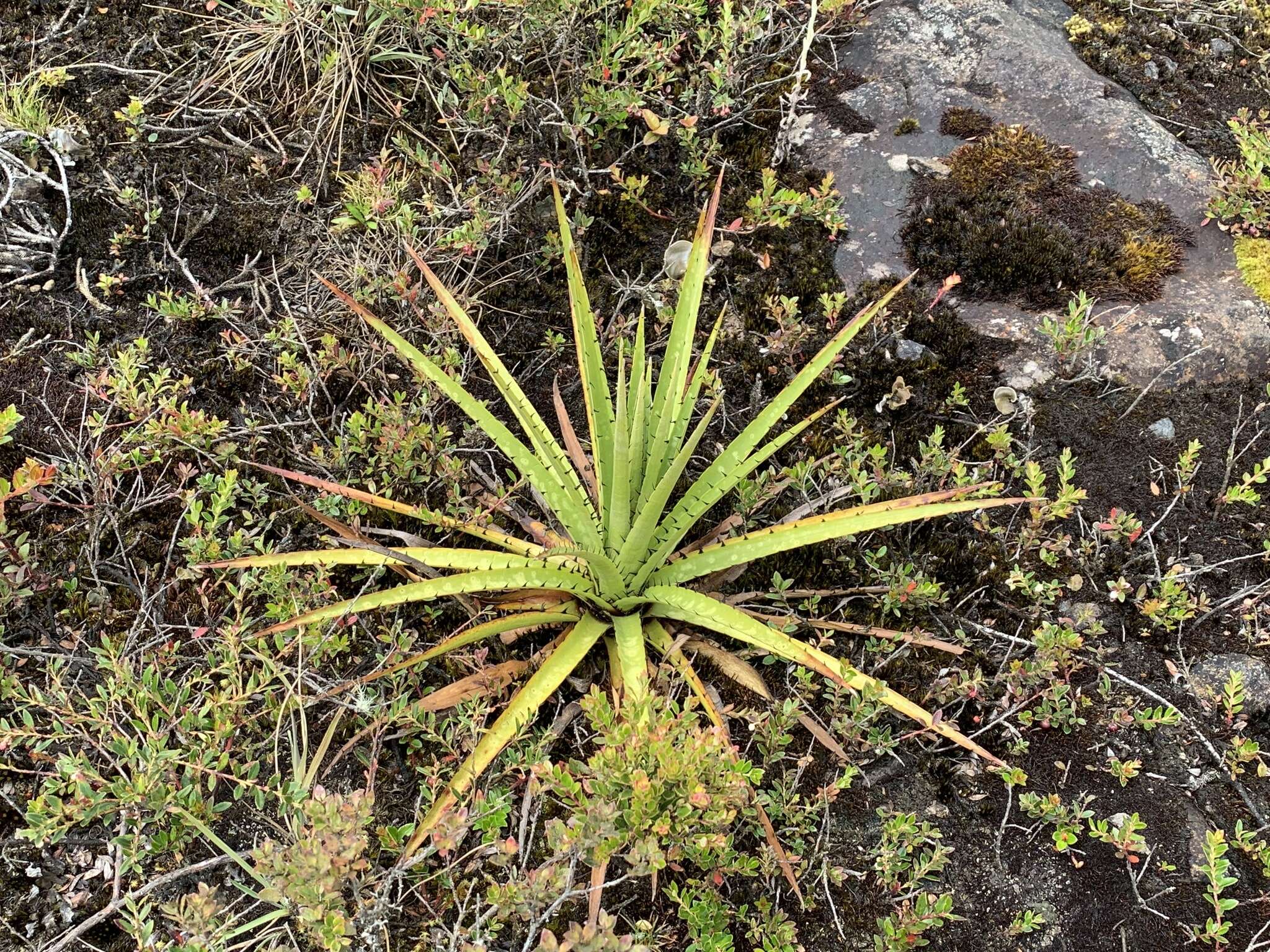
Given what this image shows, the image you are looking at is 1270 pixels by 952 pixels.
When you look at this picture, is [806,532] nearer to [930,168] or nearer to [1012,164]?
[930,168]

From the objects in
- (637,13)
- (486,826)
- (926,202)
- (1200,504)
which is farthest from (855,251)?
(486,826)

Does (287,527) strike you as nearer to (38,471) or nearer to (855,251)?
(38,471)

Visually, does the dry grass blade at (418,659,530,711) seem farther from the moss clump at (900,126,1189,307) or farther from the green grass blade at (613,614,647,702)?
the moss clump at (900,126,1189,307)

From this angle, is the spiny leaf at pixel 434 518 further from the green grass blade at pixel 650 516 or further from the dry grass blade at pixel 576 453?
the dry grass blade at pixel 576 453

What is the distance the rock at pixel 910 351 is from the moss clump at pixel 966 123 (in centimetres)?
108

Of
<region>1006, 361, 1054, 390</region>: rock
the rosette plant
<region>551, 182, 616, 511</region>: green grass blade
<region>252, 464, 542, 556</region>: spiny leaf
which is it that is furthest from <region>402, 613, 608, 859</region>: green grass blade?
<region>1006, 361, 1054, 390</region>: rock

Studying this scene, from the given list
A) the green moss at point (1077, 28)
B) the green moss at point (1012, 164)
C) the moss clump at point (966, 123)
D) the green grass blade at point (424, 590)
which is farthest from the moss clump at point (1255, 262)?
the green grass blade at point (424, 590)

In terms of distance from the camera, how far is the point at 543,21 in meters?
3.34

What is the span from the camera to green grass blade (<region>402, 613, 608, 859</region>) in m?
1.84

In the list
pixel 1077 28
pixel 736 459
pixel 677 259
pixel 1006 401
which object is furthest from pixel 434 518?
pixel 1077 28

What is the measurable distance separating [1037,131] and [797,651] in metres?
2.65

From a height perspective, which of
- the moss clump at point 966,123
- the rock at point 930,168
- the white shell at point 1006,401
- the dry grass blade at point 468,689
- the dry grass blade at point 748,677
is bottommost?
the dry grass blade at point 748,677

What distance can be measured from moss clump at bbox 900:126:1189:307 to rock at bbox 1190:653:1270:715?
131cm

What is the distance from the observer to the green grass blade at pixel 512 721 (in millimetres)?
1836
